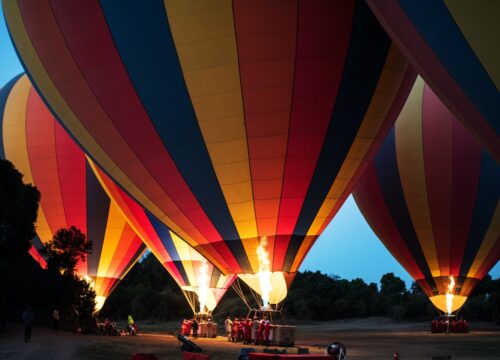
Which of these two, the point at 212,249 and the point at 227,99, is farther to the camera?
the point at 212,249

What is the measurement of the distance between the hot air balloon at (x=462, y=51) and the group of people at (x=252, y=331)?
8079 millimetres

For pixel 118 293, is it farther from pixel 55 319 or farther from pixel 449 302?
pixel 55 319

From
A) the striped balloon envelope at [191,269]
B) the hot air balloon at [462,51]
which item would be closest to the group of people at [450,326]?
the striped balloon envelope at [191,269]

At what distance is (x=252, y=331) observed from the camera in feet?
53.3

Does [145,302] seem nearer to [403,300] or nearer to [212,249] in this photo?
[403,300]

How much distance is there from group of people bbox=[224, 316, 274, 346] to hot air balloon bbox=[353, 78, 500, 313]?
28.3 feet

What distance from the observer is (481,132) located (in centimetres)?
851

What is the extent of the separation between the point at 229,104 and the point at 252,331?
581 centimetres

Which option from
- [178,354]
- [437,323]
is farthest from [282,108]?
[437,323]

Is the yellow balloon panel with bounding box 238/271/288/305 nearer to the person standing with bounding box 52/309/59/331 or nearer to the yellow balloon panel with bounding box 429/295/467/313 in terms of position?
the person standing with bounding box 52/309/59/331

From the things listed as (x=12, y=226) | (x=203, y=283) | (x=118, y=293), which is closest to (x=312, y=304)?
(x=118, y=293)

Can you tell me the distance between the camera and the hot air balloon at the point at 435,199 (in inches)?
861

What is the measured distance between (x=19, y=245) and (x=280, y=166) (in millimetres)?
7029

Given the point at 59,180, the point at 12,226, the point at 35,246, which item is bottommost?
the point at 12,226
